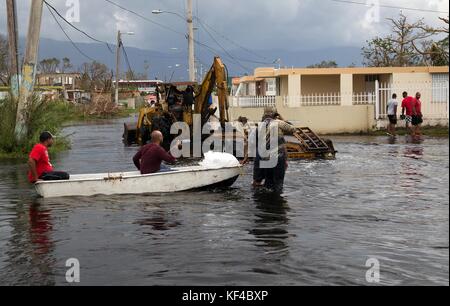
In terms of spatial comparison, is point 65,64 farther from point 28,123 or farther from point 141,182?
point 141,182

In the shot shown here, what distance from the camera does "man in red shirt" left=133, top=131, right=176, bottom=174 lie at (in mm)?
13070

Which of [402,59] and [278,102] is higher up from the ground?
[402,59]

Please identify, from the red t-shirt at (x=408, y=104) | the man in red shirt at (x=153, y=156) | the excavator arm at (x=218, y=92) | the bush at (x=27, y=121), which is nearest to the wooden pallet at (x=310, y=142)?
the excavator arm at (x=218, y=92)

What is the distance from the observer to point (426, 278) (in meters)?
7.11

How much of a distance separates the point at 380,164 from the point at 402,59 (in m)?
33.9

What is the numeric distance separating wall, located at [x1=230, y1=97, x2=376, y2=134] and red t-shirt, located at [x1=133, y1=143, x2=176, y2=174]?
17.7 m

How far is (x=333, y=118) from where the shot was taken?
3072cm

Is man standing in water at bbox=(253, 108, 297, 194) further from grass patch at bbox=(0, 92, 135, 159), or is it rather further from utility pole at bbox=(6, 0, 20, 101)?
utility pole at bbox=(6, 0, 20, 101)

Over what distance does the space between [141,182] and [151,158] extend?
0.53 meters

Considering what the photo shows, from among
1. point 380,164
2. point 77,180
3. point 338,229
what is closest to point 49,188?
point 77,180

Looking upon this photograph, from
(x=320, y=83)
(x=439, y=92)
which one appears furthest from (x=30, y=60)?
(x=320, y=83)

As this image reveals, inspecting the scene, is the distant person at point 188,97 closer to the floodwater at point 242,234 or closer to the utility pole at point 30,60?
the utility pole at point 30,60

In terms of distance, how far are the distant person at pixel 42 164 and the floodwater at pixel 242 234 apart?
0.51 metres

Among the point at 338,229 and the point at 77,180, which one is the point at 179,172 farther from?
the point at 338,229
